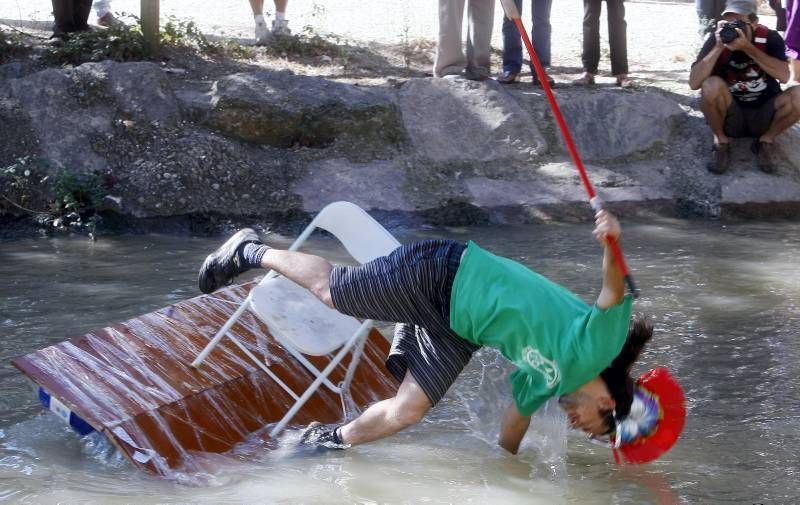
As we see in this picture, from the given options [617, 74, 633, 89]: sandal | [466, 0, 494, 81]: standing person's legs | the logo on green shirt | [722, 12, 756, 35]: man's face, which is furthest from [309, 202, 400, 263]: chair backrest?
[617, 74, 633, 89]: sandal

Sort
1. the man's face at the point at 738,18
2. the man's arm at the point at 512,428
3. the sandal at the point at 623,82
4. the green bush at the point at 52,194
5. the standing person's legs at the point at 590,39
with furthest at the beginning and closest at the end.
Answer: the sandal at the point at 623,82 < the standing person's legs at the point at 590,39 < the man's face at the point at 738,18 < the green bush at the point at 52,194 < the man's arm at the point at 512,428

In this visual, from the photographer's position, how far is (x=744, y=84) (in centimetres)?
826

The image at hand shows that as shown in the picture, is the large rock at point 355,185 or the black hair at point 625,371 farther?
the large rock at point 355,185

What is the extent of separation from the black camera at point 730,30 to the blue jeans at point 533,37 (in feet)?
5.39

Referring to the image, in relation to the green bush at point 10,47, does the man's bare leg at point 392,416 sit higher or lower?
lower

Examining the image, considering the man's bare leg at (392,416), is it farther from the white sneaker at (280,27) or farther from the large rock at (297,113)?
the white sneaker at (280,27)

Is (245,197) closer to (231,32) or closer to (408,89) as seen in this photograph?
(408,89)

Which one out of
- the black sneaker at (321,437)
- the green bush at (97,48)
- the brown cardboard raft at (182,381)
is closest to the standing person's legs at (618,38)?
the green bush at (97,48)

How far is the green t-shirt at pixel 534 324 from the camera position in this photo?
3.48 m

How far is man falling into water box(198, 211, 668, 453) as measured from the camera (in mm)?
3508

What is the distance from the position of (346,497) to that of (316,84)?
523 centimetres

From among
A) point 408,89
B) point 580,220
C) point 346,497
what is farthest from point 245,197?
point 346,497

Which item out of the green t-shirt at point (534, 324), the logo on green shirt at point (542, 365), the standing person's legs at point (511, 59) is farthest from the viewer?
the standing person's legs at point (511, 59)

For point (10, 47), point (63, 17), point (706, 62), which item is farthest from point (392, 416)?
point (63, 17)
